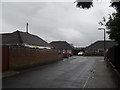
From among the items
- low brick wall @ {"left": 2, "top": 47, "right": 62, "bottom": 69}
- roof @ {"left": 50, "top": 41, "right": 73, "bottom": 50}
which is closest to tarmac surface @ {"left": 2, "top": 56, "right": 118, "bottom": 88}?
low brick wall @ {"left": 2, "top": 47, "right": 62, "bottom": 69}

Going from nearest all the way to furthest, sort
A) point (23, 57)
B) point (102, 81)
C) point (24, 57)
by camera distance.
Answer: point (102, 81)
point (23, 57)
point (24, 57)

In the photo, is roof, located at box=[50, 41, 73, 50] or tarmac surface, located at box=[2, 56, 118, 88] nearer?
tarmac surface, located at box=[2, 56, 118, 88]

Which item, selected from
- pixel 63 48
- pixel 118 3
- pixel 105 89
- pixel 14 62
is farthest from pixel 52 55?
pixel 63 48

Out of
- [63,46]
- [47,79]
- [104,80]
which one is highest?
[63,46]

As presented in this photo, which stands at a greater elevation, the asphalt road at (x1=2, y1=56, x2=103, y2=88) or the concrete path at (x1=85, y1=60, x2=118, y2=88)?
the asphalt road at (x1=2, y1=56, x2=103, y2=88)

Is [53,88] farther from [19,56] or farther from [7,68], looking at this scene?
[19,56]

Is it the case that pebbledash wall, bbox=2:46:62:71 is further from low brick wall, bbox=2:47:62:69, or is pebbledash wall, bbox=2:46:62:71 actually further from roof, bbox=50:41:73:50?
roof, bbox=50:41:73:50

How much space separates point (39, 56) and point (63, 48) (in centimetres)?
7209

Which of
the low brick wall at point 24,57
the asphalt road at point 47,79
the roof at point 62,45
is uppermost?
the roof at point 62,45

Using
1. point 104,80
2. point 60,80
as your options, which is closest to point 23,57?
point 60,80

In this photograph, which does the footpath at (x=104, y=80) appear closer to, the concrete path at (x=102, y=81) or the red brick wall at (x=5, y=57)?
the concrete path at (x=102, y=81)

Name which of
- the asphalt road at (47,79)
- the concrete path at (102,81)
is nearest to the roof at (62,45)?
the asphalt road at (47,79)

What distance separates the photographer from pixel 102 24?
1752 centimetres

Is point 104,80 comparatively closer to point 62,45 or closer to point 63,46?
point 63,46
